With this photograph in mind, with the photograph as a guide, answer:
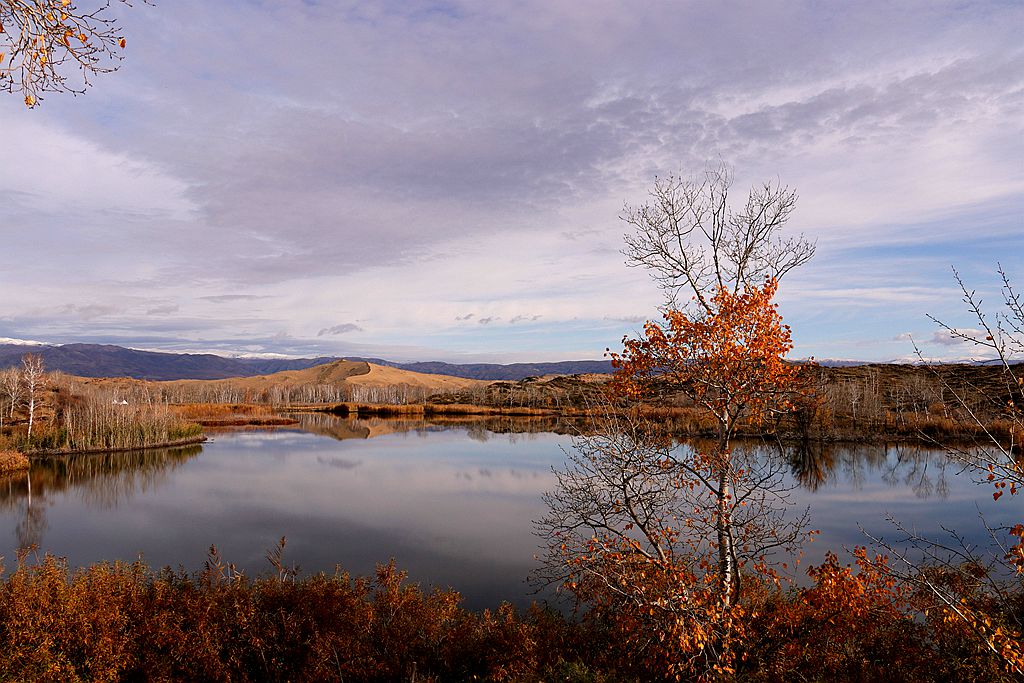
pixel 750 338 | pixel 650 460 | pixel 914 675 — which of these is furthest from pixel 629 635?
pixel 750 338

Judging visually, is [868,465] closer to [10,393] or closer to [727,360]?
[727,360]

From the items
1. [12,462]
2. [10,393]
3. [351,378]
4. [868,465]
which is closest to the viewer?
[12,462]

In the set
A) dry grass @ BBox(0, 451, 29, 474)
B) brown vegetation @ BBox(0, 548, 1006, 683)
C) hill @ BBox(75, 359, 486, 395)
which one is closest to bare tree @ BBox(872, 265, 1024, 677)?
brown vegetation @ BBox(0, 548, 1006, 683)

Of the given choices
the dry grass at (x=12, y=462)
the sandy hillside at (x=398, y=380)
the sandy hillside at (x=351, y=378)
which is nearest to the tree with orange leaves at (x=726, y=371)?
the dry grass at (x=12, y=462)

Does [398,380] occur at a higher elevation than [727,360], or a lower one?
lower

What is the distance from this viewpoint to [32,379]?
39844mm

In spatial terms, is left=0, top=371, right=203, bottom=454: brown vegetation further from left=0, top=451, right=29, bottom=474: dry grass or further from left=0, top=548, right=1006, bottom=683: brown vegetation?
left=0, top=548, right=1006, bottom=683: brown vegetation

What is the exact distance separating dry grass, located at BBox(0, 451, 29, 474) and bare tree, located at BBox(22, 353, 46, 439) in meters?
5.71

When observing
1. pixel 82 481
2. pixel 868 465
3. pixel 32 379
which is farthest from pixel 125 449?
pixel 868 465

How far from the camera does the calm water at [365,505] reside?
18.7 meters

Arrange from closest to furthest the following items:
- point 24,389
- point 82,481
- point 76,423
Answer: point 82,481, point 76,423, point 24,389

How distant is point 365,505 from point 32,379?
2915 centimetres

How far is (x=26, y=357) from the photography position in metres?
43.8

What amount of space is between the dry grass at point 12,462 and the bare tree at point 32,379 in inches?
225
